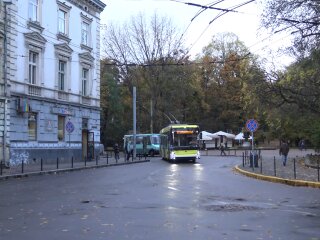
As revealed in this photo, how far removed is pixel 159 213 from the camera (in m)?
11.1

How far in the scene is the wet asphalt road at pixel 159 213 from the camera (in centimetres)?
870

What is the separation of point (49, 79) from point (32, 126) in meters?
3.96

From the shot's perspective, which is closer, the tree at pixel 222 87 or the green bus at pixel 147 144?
the green bus at pixel 147 144

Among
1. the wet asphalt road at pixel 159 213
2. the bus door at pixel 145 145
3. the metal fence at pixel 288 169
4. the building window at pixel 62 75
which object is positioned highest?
the building window at pixel 62 75

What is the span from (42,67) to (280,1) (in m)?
20.6

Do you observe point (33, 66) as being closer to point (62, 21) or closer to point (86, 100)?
point (62, 21)

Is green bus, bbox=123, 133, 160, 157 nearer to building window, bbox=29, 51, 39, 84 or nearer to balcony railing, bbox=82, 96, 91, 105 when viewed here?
balcony railing, bbox=82, 96, 91, 105

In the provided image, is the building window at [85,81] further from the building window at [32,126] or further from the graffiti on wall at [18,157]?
the graffiti on wall at [18,157]

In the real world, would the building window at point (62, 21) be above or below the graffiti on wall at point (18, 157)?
above

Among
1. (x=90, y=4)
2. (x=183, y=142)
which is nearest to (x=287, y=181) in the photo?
(x=183, y=142)

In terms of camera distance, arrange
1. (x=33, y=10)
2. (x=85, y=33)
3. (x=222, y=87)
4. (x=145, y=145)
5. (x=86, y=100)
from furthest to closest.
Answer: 1. (x=222, y=87)
2. (x=145, y=145)
3. (x=85, y=33)
4. (x=86, y=100)
5. (x=33, y=10)

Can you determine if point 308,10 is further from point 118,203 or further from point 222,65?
point 222,65

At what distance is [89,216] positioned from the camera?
1070 centimetres

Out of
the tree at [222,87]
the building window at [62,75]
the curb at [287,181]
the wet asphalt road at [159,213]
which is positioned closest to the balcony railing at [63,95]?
the building window at [62,75]
